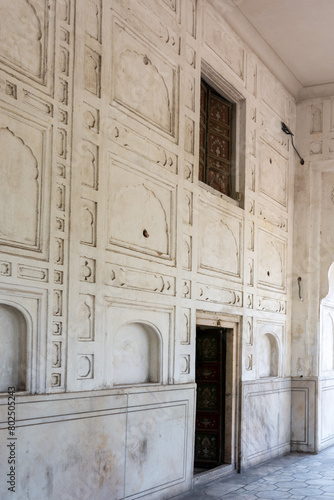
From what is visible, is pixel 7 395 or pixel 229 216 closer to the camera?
pixel 7 395

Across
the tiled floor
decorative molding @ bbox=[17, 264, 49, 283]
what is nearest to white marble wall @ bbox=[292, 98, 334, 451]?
the tiled floor

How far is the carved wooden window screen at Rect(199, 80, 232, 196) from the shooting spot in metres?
7.58

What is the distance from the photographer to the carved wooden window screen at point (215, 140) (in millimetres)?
7578

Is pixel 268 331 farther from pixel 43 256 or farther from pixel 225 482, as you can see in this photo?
pixel 43 256

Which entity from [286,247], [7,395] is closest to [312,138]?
[286,247]

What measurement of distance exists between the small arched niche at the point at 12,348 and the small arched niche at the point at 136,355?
3.83 feet

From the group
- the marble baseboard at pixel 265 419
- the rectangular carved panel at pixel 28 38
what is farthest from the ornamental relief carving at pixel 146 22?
the marble baseboard at pixel 265 419

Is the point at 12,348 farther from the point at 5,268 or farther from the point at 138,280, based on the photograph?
the point at 138,280

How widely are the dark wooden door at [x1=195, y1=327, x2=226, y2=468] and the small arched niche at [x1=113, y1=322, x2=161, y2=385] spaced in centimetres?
165

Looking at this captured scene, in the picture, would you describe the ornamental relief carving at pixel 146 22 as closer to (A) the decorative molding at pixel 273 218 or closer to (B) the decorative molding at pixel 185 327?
(B) the decorative molding at pixel 185 327

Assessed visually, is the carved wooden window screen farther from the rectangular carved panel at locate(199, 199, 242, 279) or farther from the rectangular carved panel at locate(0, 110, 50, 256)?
the rectangular carved panel at locate(0, 110, 50, 256)

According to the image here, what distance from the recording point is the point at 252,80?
8438mm

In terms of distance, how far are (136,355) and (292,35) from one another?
4628 mm

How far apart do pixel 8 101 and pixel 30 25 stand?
637 mm
